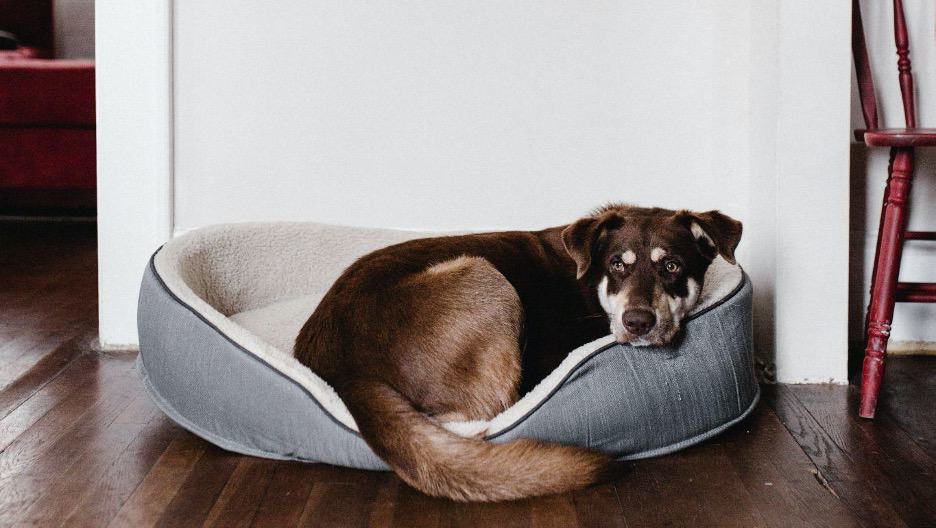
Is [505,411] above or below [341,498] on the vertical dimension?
above

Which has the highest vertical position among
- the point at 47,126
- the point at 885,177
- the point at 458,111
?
the point at 458,111

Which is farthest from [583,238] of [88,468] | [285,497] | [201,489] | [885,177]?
[885,177]

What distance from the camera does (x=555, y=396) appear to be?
2.02m

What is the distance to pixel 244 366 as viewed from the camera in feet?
6.86

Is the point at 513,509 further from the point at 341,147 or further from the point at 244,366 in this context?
the point at 341,147

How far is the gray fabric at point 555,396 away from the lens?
2008 mm

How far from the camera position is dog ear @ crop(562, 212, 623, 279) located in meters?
2.30

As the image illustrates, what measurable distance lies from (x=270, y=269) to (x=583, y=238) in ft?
3.96

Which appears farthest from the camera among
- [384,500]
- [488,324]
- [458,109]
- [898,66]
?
[458,109]

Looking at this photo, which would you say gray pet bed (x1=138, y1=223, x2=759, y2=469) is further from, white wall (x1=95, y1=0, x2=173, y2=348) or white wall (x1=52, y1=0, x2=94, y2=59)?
white wall (x1=52, y1=0, x2=94, y2=59)

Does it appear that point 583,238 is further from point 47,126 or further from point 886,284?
point 47,126

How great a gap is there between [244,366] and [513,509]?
2.35 ft

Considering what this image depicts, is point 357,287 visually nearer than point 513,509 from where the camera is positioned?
No

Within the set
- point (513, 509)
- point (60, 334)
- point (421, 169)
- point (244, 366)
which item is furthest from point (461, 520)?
point (60, 334)
